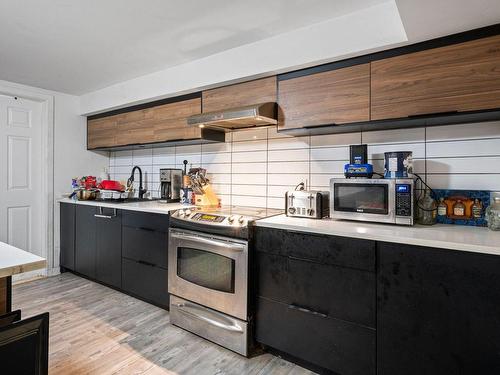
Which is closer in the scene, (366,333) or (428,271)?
(428,271)

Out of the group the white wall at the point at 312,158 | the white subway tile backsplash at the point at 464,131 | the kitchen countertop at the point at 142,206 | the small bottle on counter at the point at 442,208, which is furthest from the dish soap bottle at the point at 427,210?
the kitchen countertop at the point at 142,206

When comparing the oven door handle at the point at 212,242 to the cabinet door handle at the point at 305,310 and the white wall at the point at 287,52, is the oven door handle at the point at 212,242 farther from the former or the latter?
the white wall at the point at 287,52

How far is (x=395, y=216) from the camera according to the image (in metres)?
1.74

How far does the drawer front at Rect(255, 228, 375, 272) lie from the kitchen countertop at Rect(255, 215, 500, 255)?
0.04 metres

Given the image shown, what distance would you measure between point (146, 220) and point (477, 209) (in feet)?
8.14

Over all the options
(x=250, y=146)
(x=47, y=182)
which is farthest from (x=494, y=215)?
(x=47, y=182)

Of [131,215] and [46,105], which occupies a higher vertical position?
[46,105]

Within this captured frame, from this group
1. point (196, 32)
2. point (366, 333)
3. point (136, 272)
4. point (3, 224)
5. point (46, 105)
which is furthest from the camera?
point (46, 105)

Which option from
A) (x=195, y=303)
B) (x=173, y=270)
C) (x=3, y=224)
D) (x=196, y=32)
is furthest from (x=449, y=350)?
(x=3, y=224)

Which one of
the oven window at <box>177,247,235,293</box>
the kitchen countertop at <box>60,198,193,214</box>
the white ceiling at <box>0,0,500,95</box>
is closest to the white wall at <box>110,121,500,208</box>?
the kitchen countertop at <box>60,198,193,214</box>

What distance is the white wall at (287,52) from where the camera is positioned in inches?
68.2

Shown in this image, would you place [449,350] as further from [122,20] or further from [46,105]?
[46,105]

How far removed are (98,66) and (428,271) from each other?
3.12 m

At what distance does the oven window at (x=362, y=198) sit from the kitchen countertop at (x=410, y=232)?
0.10 metres
